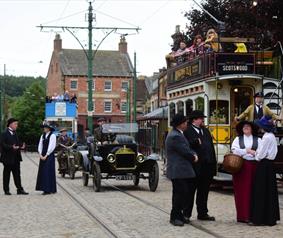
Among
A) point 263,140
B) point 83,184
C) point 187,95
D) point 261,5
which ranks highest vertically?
point 261,5

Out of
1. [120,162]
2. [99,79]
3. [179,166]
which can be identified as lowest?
[120,162]

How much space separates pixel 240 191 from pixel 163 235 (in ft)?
A: 5.73

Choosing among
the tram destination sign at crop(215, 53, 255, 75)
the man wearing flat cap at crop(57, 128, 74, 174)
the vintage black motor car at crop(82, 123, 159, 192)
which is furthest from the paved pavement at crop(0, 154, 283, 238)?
the man wearing flat cap at crop(57, 128, 74, 174)

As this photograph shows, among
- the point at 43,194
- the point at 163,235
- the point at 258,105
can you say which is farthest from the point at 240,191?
the point at 43,194

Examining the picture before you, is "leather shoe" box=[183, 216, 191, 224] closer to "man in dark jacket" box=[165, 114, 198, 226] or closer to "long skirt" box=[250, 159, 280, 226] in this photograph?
"man in dark jacket" box=[165, 114, 198, 226]

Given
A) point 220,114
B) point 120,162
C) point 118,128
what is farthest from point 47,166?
point 220,114

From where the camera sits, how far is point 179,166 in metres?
10.2

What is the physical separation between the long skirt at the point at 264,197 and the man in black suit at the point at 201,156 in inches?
34.6

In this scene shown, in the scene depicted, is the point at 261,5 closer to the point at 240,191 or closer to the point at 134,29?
the point at 134,29

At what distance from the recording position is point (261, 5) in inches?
866

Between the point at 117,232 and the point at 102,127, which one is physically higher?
the point at 102,127

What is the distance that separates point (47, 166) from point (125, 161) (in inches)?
80.0

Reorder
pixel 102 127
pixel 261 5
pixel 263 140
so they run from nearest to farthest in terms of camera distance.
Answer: pixel 263 140 → pixel 102 127 → pixel 261 5

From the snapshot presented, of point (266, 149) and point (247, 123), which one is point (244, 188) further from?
point (247, 123)
